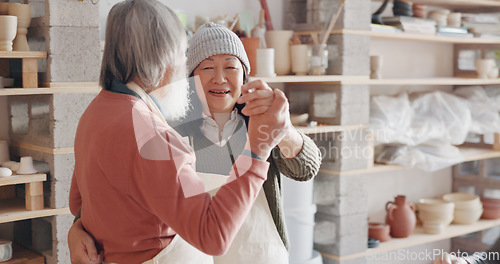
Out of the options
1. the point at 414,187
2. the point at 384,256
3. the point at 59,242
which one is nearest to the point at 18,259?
the point at 59,242

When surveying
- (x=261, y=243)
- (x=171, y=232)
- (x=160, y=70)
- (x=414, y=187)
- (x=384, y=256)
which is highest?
(x=160, y=70)

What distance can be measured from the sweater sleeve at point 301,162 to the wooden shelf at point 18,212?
3.58ft

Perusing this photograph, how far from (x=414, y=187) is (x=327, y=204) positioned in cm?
112

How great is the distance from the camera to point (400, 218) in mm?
3568

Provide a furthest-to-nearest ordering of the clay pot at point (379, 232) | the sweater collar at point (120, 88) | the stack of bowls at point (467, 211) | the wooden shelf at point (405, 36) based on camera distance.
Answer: the stack of bowls at point (467, 211) < the clay pot at point (379, 232) < the wooden shelf at point (405, 36) < the sweater collar at point (120, 88)

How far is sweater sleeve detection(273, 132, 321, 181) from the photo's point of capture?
5.35 ft

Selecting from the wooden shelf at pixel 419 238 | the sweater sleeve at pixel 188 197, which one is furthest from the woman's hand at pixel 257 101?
the wooden shelf at pixel 419 238

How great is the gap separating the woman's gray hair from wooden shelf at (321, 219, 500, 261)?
7.47 feet

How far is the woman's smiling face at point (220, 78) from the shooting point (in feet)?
5.58

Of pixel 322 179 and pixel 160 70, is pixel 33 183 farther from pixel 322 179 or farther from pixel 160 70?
pixel 322 179

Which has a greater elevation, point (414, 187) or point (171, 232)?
point (171, 232)

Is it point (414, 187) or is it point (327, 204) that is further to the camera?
point (414, 187)

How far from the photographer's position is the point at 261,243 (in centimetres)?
170

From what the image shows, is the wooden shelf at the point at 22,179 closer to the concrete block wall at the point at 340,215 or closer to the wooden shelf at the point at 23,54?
the wooden shelf at the point at 23,54
